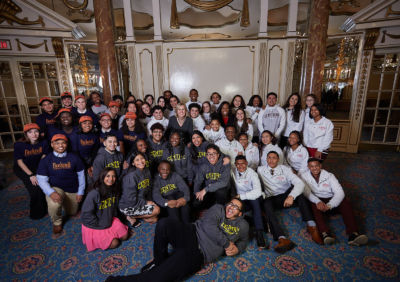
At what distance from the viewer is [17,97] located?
5426mm

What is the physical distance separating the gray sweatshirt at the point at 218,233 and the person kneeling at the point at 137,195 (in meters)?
0.83

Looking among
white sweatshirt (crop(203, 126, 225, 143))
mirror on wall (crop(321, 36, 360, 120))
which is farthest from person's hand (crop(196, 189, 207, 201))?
mirror on wall (crop(321, 36, 360, 120))

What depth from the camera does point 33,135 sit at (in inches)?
108

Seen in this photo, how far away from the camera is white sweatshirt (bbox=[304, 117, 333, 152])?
3279mm

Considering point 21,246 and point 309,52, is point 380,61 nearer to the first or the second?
point 309,52

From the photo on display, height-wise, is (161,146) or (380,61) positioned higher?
(380,61)

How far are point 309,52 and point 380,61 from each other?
2.16m

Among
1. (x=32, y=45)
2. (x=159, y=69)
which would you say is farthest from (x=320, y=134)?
(x=32, y=45)

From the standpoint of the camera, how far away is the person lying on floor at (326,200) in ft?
7.35

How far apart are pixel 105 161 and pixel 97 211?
0.65 metres

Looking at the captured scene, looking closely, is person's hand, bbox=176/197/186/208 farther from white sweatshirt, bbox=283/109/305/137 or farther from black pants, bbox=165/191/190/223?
white sweatshirt, bbox=283/109/305/137

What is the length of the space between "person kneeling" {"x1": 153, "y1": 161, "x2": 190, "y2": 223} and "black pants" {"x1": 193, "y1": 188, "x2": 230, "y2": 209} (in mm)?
→ 248

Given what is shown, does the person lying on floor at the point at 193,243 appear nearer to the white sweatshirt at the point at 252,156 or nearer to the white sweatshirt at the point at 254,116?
the white sweatshirt at the point at 252,156

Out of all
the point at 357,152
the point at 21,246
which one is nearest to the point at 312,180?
the point at 21,246
